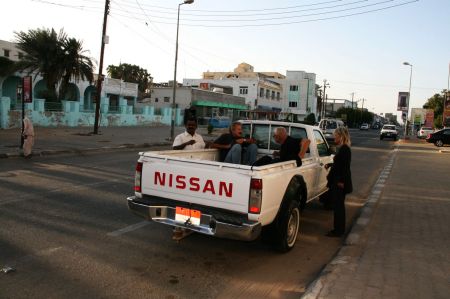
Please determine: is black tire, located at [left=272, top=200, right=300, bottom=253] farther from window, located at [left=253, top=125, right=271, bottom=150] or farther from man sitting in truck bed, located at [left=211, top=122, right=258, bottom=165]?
window, located at [left=253, top=125, right=271, bottom=150]

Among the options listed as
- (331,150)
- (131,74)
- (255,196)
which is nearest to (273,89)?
(131,74)

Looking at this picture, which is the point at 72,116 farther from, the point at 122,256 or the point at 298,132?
the point at 122,256

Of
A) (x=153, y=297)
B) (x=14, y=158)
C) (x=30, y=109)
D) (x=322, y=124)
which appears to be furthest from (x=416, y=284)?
(x=322, y=124)

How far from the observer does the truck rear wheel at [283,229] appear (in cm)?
538

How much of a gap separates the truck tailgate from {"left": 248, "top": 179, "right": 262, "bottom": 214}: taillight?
4 cm

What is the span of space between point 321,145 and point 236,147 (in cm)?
197

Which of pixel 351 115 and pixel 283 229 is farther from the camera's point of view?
pixel 351 115

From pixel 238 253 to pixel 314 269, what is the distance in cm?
99

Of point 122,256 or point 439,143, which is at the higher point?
point 439,143

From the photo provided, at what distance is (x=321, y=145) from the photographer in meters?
8.09

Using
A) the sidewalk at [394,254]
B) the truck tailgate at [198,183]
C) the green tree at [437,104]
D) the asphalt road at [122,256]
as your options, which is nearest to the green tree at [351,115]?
the green tree at [437,104]

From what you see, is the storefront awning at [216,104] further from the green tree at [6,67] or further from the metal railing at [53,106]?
the metal railing at [53,106]

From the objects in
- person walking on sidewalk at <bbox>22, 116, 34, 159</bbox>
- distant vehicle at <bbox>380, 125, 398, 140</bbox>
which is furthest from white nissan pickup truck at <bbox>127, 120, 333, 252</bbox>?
distant vehicle at <bbox>380, 125, 398, 140</bbox>

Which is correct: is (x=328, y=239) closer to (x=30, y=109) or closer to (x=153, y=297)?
(x=153, y=297)
